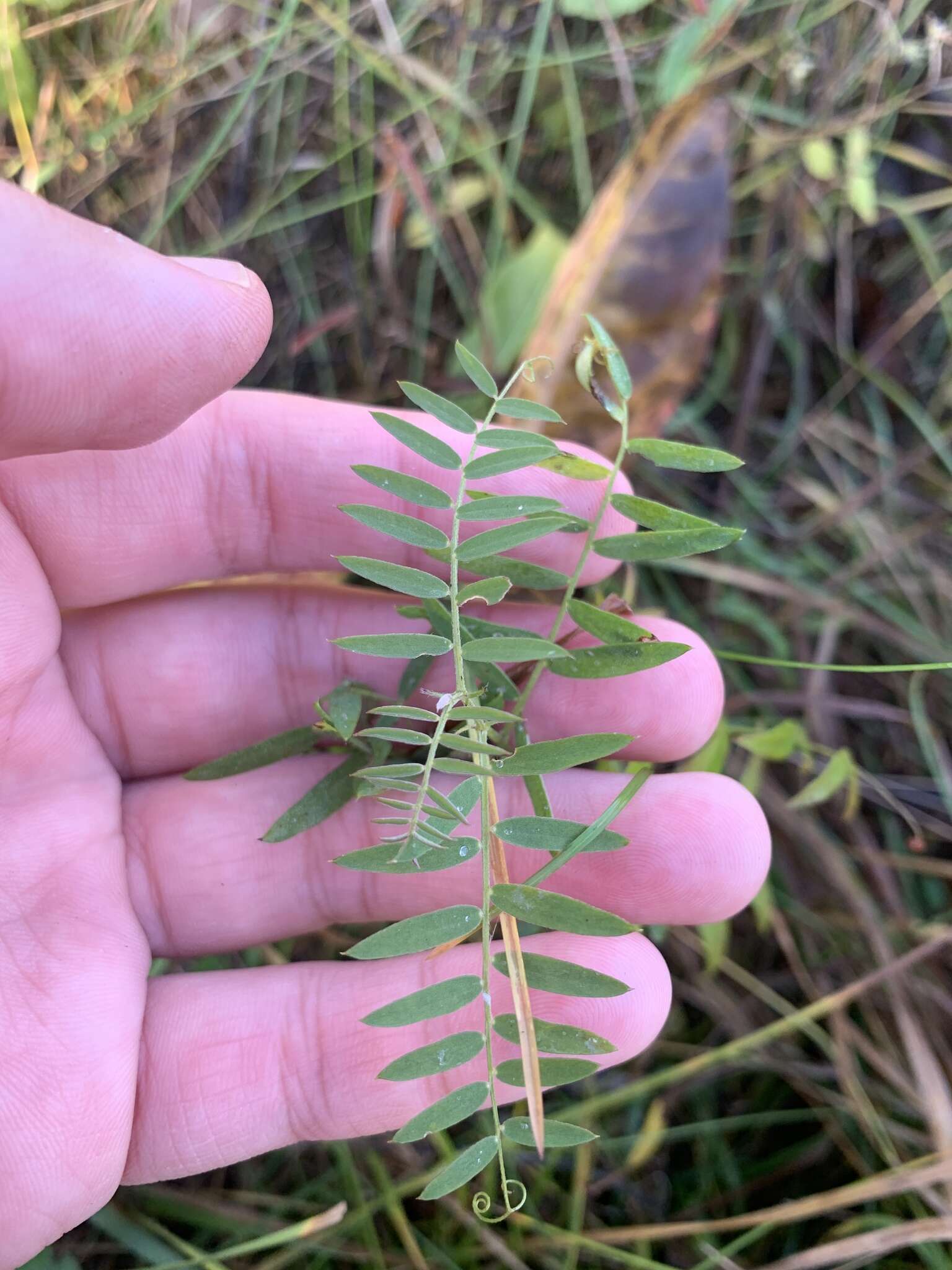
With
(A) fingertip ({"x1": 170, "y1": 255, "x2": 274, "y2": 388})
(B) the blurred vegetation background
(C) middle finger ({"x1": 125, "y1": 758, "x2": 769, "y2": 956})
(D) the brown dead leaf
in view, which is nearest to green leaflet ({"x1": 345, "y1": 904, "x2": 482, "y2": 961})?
(C) middle finger ({"x1": 125, "y1": 758, "x2": 769, "y2": 956})

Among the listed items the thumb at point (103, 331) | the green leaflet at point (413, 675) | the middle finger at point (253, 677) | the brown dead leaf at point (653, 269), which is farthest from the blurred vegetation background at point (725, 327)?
the thumb at point (103, 331)

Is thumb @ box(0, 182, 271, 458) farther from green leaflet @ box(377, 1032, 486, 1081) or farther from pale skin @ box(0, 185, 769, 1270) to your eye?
green leaflet @ box(377, 1032, 486, 1081)

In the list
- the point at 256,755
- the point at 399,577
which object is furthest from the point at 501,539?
the point at 256,755

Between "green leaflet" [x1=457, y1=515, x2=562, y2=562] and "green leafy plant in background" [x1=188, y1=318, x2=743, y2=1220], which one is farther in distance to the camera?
"green leaflet" [x1=457, y1=515, x2=562, y2=562]

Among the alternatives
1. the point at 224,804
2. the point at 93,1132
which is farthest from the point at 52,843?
the point at 93,1132

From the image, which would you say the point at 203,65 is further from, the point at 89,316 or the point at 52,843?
the point at 52,843
